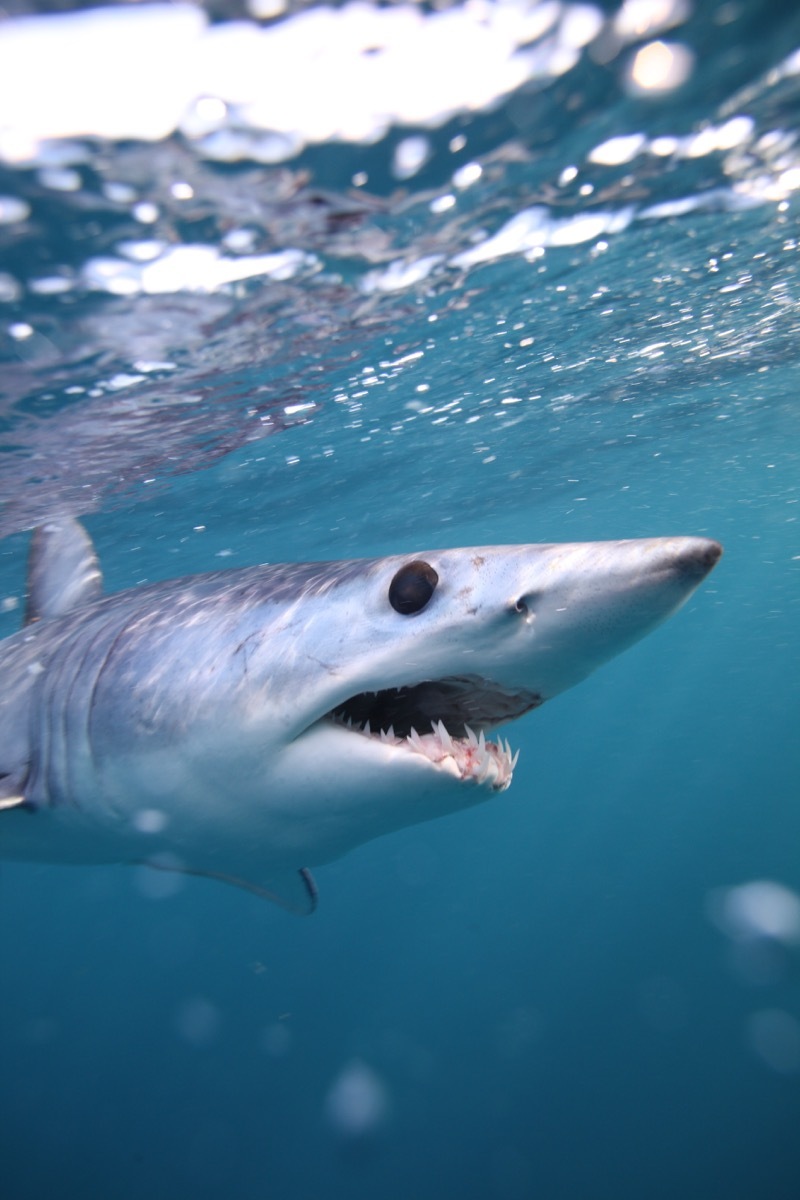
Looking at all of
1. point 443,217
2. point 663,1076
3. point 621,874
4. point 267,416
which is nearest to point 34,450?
point 267,416

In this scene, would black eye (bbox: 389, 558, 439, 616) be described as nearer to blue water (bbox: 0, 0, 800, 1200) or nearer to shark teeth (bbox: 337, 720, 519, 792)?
shark teeth (bbox: 337, 720, 519, 792)

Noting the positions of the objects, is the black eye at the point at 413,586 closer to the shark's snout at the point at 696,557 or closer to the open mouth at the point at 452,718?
the open mouth at the point at 452,718

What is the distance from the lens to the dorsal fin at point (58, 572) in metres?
5.20

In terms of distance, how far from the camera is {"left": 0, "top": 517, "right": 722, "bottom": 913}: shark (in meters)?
2.18

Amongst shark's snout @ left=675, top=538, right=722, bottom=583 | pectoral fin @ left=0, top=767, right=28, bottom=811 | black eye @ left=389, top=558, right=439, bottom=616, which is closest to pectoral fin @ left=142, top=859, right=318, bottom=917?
pectoral fin @ left=0, top=767, right=28, bottom=811

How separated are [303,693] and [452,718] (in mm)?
684

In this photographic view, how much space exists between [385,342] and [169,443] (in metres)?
4.04

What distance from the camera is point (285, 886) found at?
4668 mm

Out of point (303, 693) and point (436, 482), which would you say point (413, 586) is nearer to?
point (303, 693)

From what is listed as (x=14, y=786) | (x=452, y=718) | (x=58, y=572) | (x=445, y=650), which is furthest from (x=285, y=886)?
(x=445, y=650)

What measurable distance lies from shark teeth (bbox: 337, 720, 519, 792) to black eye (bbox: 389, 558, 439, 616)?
1.61 ft

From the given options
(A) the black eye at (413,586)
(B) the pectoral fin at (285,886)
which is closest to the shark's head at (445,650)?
(A) the black eye at (413,586)

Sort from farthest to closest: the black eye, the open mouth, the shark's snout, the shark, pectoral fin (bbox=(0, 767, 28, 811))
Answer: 1. pectoral fin (bbox=(0, 767, 28, 811))
2. the open mouth
3. the black eye
4. the shark
5. the shark's snout

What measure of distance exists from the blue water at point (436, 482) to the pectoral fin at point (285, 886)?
4831 mm
